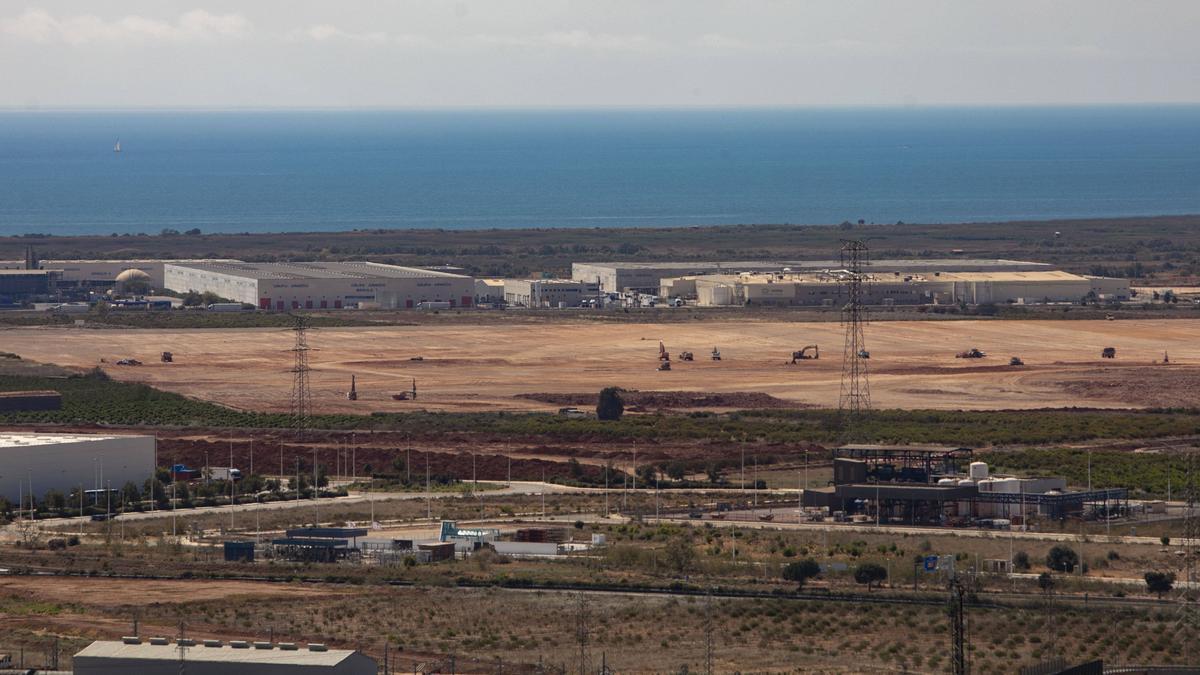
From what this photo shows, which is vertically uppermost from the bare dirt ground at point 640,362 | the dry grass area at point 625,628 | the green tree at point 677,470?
the bare dirt ground at point 640,362

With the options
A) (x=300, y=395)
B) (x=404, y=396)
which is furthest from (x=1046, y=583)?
(x=404, y=396)

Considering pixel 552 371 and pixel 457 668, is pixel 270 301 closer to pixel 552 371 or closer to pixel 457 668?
pixel 552 371

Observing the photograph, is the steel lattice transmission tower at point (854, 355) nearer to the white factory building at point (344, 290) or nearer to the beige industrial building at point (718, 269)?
the beige industrial building at point (718, 269)

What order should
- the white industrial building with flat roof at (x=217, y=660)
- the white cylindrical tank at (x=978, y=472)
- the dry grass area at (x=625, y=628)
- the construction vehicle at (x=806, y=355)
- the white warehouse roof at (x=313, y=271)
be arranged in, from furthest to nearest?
the white warehouse roof at (x=313, y=271)
the construction vehicle at (x=806, y=355)
the white cylindrical tank at (x=978, y=472)
the dry grass area at (x=625, y=628)
the white industrial building with flat roof at (x=217, y=660)

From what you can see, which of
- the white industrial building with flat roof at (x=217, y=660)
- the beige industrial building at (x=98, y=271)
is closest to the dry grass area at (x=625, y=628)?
the white industrial building with flat roof at (x=217, y=660)

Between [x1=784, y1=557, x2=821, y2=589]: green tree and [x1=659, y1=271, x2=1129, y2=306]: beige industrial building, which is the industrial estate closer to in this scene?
[x1=784, y1=557, x2=821, y2=589]: green tree

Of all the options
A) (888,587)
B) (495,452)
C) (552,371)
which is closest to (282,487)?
(495,452)
